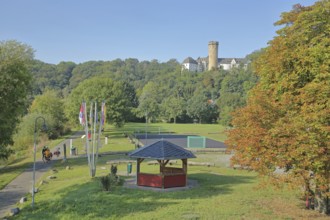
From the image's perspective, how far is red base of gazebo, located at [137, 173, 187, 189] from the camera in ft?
68.3

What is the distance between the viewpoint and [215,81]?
139 metres

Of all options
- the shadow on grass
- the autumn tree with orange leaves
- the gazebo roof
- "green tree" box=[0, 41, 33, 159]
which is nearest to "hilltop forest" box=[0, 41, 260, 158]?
"green tree" box=[0, 41, 33, 159]

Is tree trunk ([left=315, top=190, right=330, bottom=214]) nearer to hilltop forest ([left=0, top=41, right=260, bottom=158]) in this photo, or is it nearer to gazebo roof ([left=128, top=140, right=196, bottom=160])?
hilltop forest ([left=0, top=41, right=260, bottom=158])

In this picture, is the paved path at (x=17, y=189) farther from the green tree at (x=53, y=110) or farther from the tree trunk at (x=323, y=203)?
the green tree at (x=53, y=110)

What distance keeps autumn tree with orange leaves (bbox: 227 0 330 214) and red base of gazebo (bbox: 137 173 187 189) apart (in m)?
6.39

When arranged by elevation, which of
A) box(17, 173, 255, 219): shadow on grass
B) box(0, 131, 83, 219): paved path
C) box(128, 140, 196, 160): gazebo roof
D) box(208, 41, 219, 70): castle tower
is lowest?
box(0, 131, 83, 219): paved path

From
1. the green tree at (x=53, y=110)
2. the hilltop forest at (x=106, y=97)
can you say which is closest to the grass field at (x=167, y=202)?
the hilltop forest at (x=106, y=97)

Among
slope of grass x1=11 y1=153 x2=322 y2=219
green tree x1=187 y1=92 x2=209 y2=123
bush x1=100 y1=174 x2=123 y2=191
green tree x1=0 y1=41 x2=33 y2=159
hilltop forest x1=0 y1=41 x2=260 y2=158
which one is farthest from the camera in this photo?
green tree x1=187 y1=92 x2=209 y2=123

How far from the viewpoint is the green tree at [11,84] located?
28.3m

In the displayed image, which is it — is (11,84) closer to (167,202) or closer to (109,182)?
(109,182)

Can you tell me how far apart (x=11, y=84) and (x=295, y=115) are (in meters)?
23.1

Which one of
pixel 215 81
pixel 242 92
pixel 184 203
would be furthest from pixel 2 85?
pixel 215 81

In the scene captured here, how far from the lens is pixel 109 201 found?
57.9 ft

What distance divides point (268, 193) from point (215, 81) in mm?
120799
